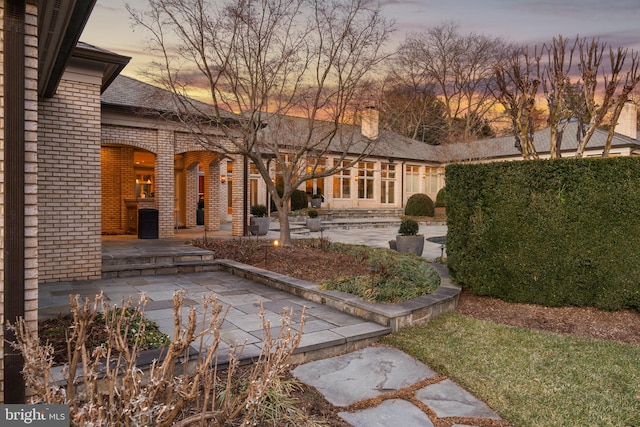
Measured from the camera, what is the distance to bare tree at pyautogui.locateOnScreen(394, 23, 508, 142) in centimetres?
3278

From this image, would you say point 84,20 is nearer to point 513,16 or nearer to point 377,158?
point 513,16

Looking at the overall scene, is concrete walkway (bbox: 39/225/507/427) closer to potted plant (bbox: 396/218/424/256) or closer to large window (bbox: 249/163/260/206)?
potted plant (bbox: 396/218/424/256)

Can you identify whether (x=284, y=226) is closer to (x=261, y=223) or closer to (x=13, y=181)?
(x=261, y=223)

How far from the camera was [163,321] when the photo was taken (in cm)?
469

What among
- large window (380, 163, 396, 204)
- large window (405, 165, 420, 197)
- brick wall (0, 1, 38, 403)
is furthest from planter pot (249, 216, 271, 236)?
large window (405, 165, 420, 197)

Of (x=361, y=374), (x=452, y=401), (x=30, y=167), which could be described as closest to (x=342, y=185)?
(x=361, y=374)

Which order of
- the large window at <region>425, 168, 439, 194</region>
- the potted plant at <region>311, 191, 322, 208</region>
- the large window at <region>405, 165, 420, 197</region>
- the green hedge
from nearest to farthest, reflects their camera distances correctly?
1. the green hedge
2. the potted plant at <region>311, 191, 322, 208</region>
3. the large window at <region>405, 165, 420, 197</region>
4. the large window at <region>425, 168, 439, 194</region>

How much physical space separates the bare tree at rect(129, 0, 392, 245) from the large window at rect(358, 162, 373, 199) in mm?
16960

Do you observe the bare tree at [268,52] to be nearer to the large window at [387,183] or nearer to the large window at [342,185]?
the large window at [342,185]

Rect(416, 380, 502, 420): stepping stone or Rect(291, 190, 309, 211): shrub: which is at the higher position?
Result: Rect(291, 190, 309, 211): shrub

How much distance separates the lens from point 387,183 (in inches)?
1110

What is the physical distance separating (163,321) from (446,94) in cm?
3489

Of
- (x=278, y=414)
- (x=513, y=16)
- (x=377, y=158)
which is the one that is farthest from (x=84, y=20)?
(x=377, y=158)

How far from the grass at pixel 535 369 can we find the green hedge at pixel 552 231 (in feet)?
3.74
